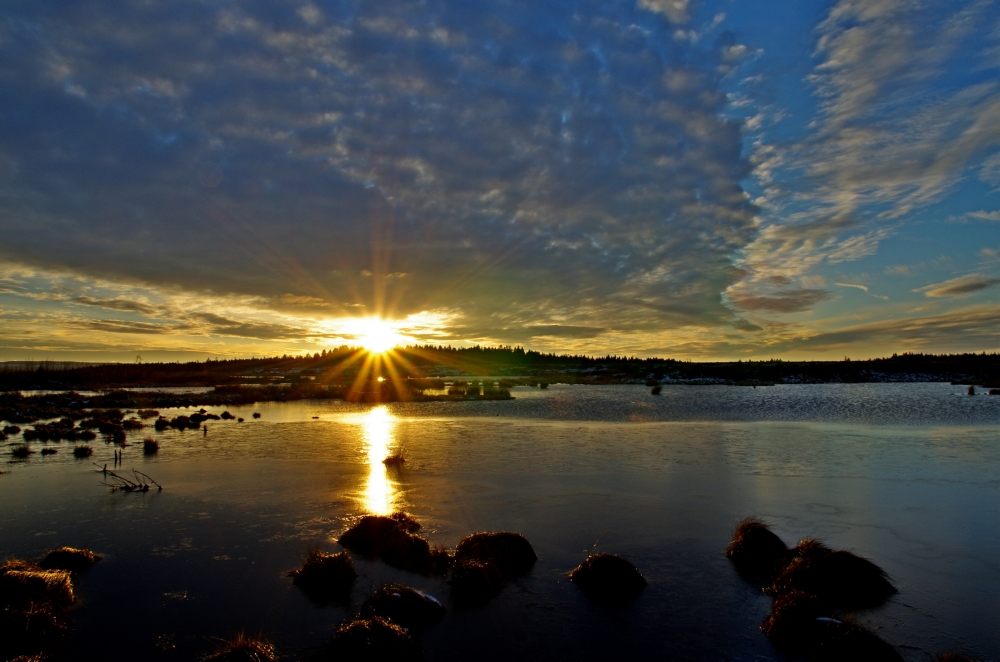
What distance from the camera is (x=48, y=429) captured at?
3403 cm

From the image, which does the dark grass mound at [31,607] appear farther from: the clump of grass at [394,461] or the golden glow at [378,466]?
the clump of grass at [394,461]

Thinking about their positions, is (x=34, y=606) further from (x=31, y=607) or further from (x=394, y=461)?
(x=394, y=461)

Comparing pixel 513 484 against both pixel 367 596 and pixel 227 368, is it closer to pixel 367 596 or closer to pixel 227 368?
pixel 367 596

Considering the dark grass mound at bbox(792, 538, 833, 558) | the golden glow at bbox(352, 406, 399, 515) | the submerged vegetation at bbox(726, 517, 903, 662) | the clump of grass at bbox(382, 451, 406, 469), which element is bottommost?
the golden glow at bbox(352, 406, 399, 515)

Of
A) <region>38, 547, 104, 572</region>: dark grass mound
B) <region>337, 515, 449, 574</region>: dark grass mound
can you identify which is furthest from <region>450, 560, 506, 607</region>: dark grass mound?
<region>38, 547, 104, 572</region>: dark grass mound

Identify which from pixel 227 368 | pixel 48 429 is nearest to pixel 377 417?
pixel 48 429

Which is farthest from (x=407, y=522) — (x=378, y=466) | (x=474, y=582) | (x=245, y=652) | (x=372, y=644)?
(x=378, y=466)

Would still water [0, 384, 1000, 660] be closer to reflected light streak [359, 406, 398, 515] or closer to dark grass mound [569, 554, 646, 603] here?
reflected light streak [359, 406, 398, 515]

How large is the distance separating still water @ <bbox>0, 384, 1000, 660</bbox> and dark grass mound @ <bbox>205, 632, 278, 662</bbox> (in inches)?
22.3

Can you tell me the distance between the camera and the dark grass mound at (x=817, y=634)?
8.16 meters

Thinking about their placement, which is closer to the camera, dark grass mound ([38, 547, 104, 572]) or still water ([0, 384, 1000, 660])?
still water ([0, 384, 1000, 660])

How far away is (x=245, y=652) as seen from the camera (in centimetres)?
805

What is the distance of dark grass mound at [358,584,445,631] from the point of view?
9.55 m

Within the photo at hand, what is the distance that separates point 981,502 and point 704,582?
13.1 meters
